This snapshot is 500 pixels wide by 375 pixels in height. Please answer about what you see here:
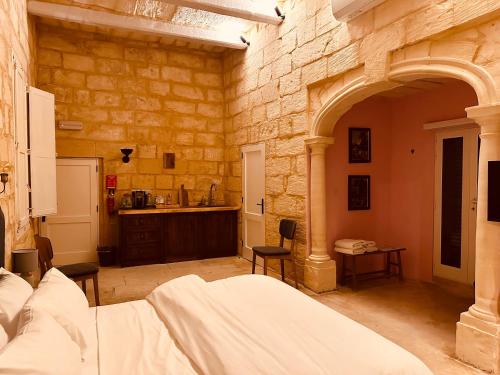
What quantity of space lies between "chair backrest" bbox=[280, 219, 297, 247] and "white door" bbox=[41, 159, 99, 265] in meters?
3.08

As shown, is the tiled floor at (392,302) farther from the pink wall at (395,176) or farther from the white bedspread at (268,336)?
the white bedspread at (268,336)

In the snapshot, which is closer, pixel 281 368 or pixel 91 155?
pixel 281 368

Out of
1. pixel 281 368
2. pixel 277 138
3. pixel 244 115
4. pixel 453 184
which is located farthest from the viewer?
pixel 244 115

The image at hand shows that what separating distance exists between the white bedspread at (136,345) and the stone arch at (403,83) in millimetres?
2587

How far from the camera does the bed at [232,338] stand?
151cm

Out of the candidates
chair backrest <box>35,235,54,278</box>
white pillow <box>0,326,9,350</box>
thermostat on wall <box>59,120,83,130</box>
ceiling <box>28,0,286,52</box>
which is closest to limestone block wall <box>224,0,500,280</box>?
ceiling <box>28,0,286,52</box>

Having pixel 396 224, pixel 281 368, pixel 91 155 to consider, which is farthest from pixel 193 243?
pixel 281 368

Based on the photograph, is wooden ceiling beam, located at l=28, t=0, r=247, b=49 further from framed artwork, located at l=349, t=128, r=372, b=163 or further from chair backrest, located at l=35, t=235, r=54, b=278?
chair backrest, located at l=35, t=235, r=54, b=278

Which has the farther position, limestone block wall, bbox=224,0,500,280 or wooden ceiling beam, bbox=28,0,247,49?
wooden ceiling beam, bbox=28,0,247,49

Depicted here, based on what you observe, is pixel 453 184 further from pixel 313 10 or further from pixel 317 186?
pixel 313 10

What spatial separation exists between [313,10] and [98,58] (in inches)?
139

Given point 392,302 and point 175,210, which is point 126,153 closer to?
point 175,210

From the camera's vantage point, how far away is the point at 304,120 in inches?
172

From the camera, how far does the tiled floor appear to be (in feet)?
9.64
